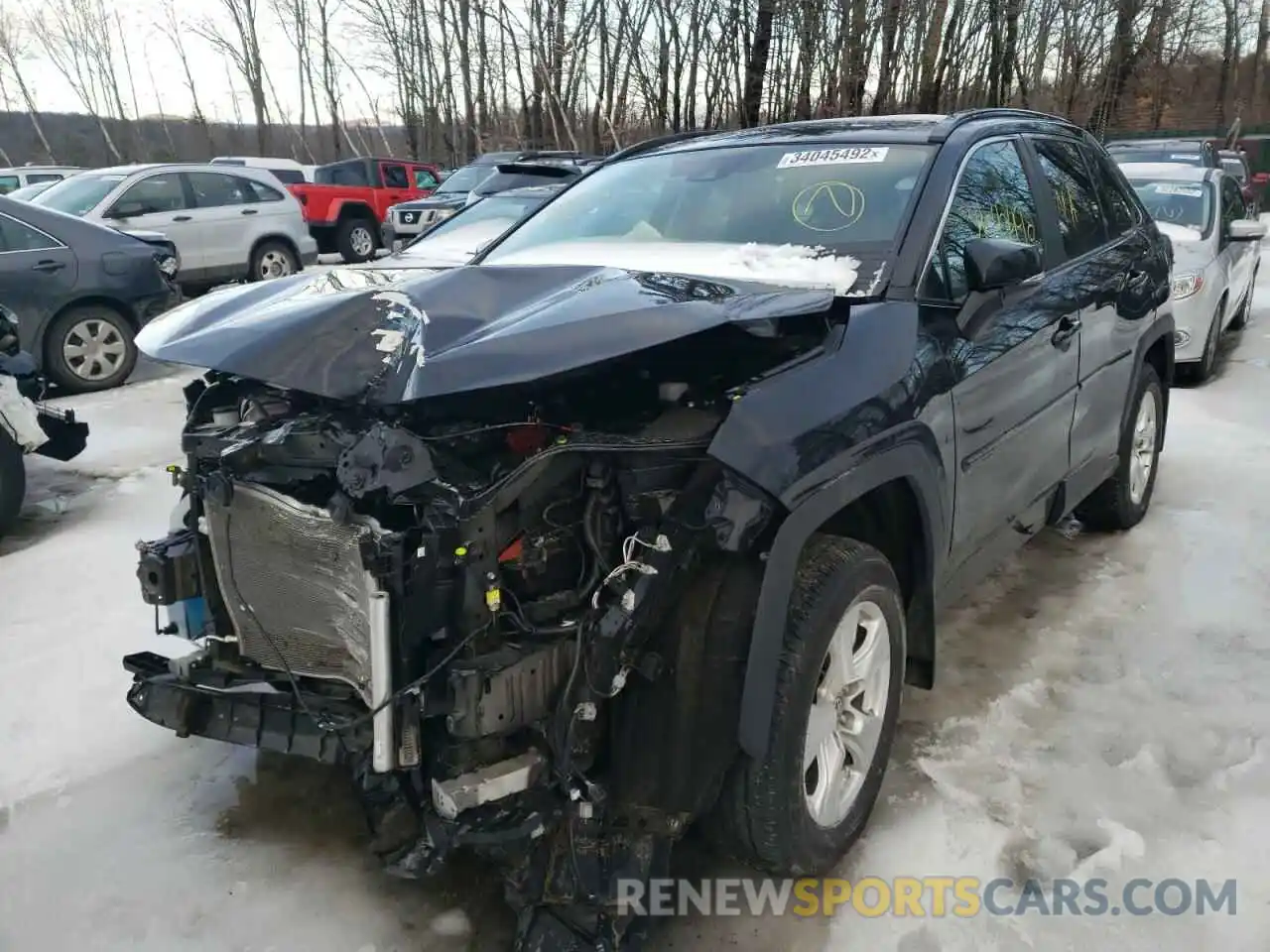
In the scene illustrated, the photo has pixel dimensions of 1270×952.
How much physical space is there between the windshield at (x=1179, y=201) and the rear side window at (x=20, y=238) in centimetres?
929

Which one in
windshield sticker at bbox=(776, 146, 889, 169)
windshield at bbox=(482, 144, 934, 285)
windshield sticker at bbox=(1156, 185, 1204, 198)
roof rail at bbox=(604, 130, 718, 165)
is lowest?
windshield sticker at bbox=(1156, 185, 1204, 198)

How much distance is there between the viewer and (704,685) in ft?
7.25

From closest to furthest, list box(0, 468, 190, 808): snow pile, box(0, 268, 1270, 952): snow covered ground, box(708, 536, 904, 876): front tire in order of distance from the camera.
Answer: box(708, 536, 904, 876): front tire, box(0, 268, 1270, 952): snow covered ground, box(0, 468, 190, 808): snow pile

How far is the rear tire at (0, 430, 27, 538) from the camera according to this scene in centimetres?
505

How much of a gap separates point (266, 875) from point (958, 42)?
30.0 meters

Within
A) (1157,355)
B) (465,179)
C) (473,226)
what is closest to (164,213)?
(465,179)

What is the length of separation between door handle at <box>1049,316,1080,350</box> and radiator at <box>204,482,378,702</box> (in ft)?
8.43

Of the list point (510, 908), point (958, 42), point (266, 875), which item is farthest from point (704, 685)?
point (958, 42)

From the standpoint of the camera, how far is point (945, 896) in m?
2.54

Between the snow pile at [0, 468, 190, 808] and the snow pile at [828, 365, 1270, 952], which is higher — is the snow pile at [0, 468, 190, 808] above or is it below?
above

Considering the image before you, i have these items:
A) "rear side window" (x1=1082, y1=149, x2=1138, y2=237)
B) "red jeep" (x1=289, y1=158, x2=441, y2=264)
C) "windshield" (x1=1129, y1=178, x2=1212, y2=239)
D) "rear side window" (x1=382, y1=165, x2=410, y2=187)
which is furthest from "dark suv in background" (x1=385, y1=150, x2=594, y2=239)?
"rear side window" (x1=1082, y1=149, x2=1138, y2=237)

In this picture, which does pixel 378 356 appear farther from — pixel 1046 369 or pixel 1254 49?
pixel 1254 49

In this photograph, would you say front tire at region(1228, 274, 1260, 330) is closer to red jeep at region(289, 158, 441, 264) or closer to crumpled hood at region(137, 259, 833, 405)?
crumpled hood at region(137, 259, 833, 405)

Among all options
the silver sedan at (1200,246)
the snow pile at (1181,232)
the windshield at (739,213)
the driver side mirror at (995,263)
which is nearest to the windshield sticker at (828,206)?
the windshield at (739,213)
